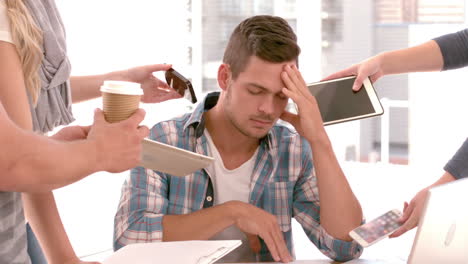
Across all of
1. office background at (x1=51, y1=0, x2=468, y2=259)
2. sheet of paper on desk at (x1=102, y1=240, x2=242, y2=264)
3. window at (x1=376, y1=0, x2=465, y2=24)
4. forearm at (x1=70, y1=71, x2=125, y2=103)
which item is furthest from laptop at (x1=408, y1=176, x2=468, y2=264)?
window at (x1=376, y1=0, x2=465, y2=24)

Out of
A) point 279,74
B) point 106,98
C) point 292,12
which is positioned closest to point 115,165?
point 106,98

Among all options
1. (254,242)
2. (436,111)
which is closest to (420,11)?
(436,111)

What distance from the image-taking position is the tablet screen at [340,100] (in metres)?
1.85

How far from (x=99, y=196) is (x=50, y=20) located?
3.94 metres

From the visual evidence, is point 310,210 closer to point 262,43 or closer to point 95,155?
point 262,43

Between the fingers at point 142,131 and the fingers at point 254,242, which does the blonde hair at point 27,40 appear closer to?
the fingers at point 142,131

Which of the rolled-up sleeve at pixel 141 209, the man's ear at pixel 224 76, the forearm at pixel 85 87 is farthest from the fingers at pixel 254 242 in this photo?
the forearm at pixel 85 87

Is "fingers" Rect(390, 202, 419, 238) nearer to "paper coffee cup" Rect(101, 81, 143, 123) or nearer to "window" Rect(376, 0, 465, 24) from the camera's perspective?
"paper coffee cup" Rect(101, 81, 143, 123)

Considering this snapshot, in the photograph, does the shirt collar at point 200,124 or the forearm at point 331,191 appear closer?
the forearm at point 331,191

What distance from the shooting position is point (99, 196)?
5.14 m

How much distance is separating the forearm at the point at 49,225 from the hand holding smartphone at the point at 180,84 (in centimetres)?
64

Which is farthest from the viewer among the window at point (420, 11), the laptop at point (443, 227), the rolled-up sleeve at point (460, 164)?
the window at point (420, 11)

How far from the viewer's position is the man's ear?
2.02 metres

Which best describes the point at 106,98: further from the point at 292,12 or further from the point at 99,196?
the point at 292,12
